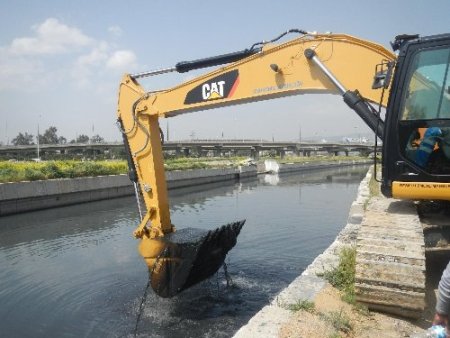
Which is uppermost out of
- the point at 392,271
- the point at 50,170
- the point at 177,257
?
the point at 50,170

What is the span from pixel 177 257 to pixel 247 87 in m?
3.22

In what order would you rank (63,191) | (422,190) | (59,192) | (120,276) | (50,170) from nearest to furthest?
(422,190)
(120,276)
(59,192)
(63,191)
(50,170)

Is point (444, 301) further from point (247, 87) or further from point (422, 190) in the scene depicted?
point (247, 87)

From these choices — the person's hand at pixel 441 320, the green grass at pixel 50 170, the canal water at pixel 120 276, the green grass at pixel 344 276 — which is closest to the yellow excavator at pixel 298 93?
the canal water at pixel 120 276

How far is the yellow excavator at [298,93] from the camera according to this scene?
16.7 ft

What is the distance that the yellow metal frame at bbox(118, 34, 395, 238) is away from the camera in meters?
6.03

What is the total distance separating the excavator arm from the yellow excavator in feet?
0.05

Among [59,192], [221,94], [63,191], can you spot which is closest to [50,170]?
[63,191]

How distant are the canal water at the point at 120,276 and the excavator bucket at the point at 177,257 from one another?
0.55 m

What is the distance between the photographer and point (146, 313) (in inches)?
287

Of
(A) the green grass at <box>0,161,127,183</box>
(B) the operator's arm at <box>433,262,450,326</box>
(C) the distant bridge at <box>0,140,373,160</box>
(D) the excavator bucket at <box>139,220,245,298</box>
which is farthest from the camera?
(C) the distant bridge at <box>0,140,373,160</box>

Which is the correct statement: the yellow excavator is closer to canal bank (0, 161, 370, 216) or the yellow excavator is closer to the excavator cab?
the excavator cab

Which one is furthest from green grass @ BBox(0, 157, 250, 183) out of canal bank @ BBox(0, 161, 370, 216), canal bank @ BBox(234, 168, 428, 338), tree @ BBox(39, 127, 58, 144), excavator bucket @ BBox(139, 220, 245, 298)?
tree @ BBox(39, 127, 58, 144)

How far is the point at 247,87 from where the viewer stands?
23.6 ft
